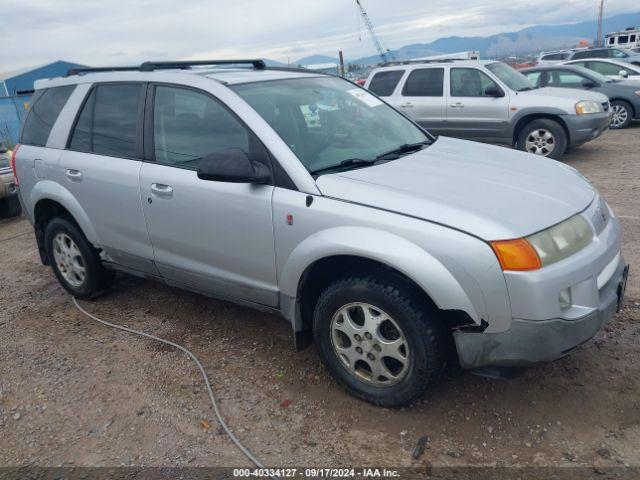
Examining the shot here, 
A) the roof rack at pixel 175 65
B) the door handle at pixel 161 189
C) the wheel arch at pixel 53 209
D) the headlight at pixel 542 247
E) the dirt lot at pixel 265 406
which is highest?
the roof rack at pixel 175 65

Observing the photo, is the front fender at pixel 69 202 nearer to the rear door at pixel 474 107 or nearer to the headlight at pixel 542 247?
the headlight at pixel 542 247

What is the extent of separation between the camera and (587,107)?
8.80m

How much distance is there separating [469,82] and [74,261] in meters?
7.24

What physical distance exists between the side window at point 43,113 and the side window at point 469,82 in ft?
22.3

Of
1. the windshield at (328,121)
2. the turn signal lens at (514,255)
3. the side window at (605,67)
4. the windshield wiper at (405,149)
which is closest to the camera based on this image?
the turn signal lens at (514,255)

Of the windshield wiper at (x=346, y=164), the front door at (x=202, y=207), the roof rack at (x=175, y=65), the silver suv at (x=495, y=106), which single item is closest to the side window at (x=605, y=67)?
the silver suv at (x=495, y=106)

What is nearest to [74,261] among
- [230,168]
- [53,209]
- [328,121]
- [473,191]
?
[53,209]

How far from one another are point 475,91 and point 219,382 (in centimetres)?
757

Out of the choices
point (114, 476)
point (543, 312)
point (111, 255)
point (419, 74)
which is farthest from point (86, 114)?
point (419, 74)

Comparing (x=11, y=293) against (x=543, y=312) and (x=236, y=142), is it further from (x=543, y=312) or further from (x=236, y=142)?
(x=543, y=312)

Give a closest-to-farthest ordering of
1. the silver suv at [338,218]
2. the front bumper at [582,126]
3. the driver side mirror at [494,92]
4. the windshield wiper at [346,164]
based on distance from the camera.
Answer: the silver suv at [338,218], the windshield wiper at [346,164], the front bumper at [582,126], the driver side mirror at [494,92]

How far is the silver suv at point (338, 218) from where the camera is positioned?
2545 millimetres

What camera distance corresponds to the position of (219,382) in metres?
3.41

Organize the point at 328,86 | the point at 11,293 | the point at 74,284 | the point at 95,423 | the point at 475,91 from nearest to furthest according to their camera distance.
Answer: the point at 95,423
the point at 328,86
the point at 74,284
the point at 11,293
the point at 475,91
